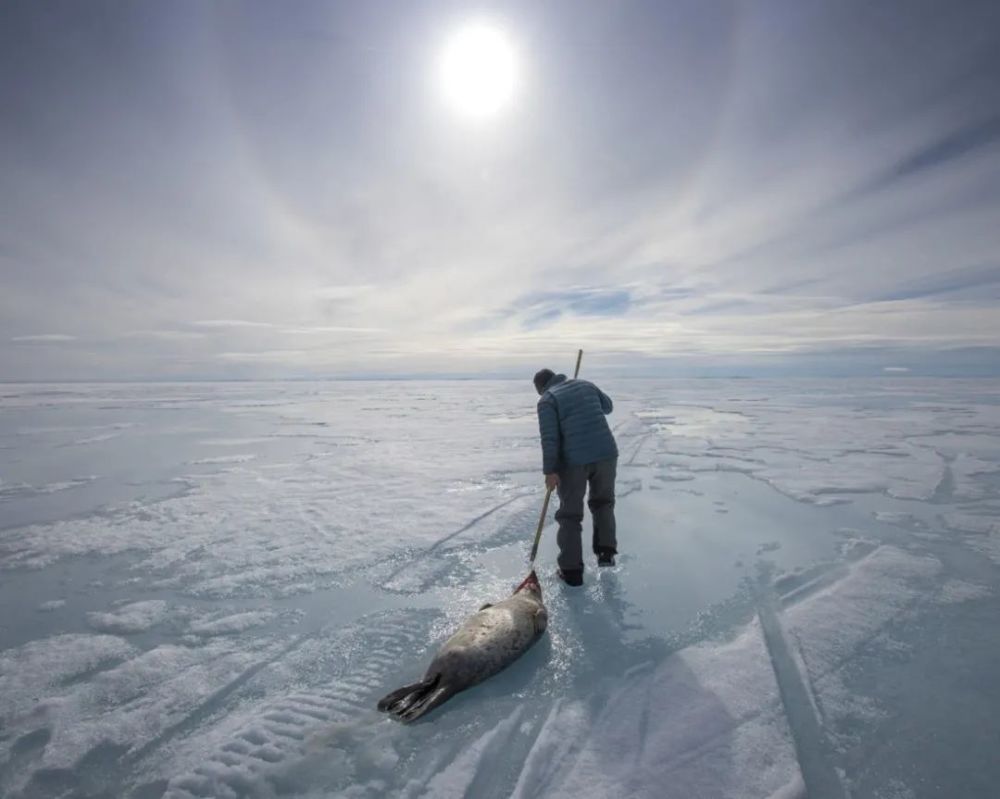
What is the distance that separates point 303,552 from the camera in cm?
460

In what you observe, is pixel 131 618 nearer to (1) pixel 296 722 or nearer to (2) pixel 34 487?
(1) pixel 296 722

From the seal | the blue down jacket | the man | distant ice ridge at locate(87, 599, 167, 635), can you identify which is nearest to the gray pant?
the man

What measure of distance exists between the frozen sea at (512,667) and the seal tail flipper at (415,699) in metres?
0.07

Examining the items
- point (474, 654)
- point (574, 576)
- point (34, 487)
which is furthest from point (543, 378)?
point (34, 487)

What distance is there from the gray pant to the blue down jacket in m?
0.11

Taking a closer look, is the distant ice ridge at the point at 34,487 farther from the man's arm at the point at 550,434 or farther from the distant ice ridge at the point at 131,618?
the man's arm at the point at 550,434

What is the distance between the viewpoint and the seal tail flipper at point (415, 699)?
7.79 feet

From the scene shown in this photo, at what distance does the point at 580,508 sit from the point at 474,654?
162 centimetres

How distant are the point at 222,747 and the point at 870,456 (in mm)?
10682

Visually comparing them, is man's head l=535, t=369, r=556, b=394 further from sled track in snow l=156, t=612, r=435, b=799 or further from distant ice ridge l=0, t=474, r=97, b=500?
distant ice ridge l=0, t=474, r=97, b=500

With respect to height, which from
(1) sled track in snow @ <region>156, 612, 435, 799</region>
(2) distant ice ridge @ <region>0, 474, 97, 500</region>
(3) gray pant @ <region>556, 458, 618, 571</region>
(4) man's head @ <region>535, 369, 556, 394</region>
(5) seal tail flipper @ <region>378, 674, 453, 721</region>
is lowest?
(1) sled track in snow @ <region>156, 612, 435, 799</region>

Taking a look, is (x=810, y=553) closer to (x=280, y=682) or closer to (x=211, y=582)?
(x=280, y=682)

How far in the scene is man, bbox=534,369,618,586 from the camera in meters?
3.91

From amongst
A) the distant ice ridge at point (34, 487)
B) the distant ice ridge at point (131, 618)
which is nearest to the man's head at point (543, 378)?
the distant ice ridge at point (131, 618)
